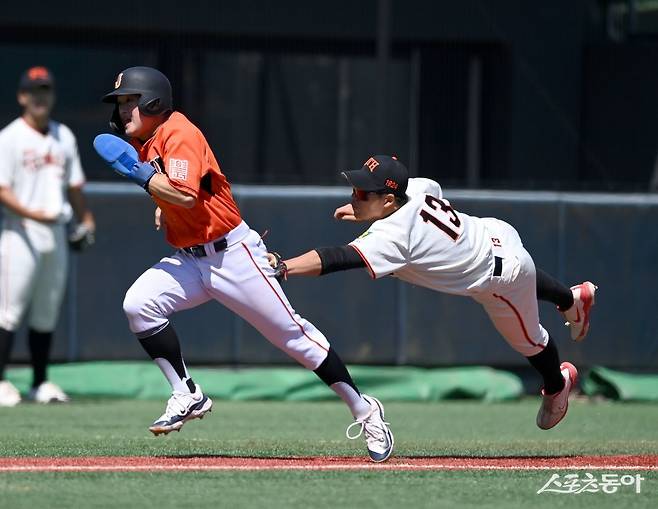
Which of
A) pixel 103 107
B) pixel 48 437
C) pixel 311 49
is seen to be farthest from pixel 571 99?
pixel 48 437

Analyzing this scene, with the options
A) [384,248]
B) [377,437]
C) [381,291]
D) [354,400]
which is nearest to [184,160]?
[384,248]

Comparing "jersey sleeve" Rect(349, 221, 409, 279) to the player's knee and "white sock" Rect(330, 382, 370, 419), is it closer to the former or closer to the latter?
"white sock" Rect(330, 382, 370, 419)

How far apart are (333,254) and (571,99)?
7418mm

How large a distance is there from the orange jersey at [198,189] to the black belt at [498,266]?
46.9 inches

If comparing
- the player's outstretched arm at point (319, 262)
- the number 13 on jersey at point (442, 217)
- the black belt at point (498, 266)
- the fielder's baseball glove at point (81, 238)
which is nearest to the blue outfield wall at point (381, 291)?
Result: the fielder's baseball glove at point (81, 238)

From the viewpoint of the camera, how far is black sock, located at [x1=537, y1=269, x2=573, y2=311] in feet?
22.2

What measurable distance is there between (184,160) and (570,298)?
7.29 feet

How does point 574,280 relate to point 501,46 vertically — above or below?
below

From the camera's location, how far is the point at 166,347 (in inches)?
240

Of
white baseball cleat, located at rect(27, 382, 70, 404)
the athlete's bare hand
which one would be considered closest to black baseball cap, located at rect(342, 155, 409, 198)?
the athlete's bare hand

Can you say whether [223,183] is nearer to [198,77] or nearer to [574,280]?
[574,280]

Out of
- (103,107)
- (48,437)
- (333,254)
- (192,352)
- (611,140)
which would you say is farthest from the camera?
(611,140)

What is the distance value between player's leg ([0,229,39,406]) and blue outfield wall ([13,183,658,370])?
3.41 feet

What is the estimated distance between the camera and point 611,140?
1268 centimetres
